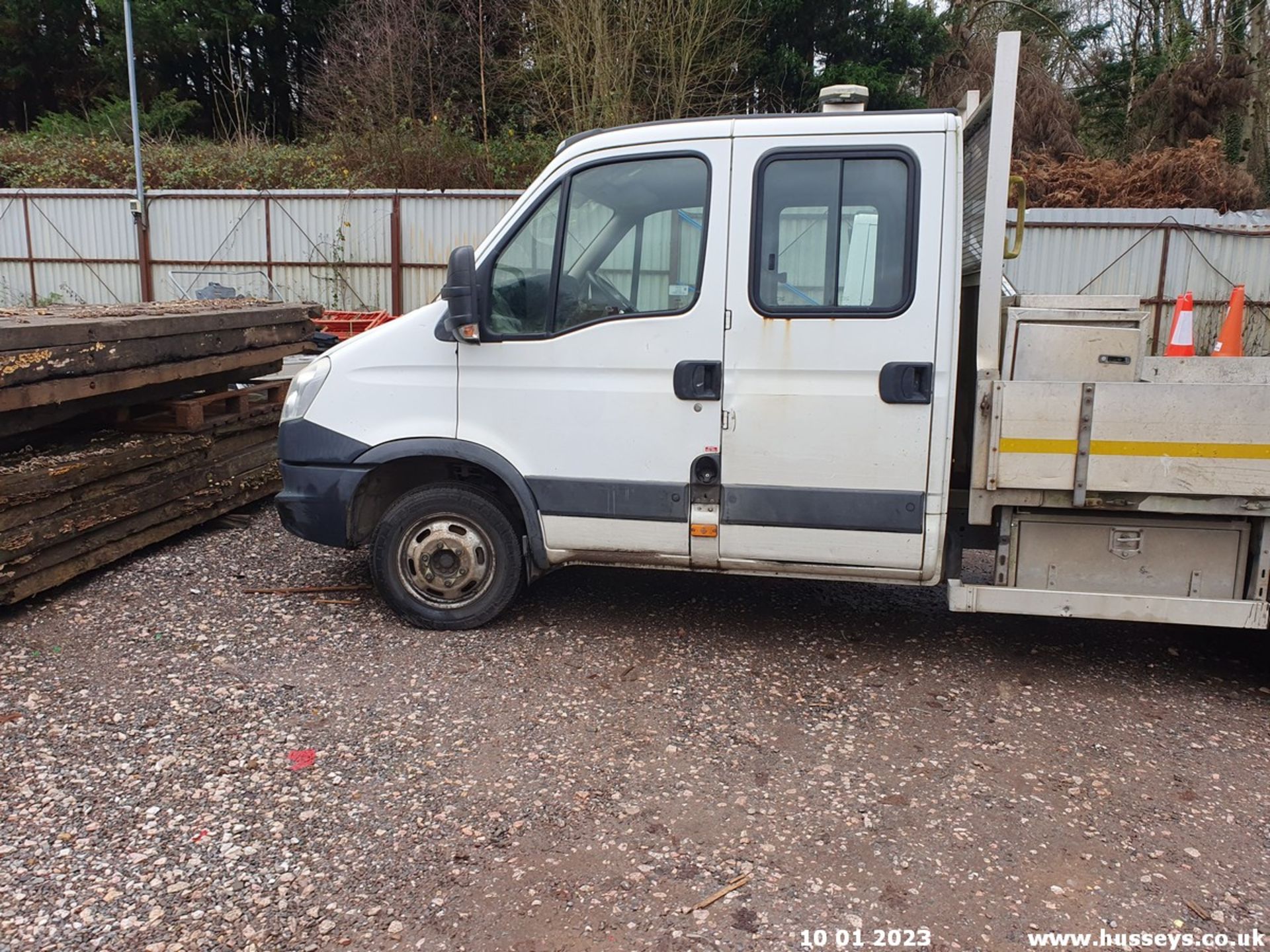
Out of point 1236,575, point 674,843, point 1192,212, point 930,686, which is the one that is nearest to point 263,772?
point 674,843

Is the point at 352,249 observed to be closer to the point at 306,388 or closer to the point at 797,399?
the point at 306,388

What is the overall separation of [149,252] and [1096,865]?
68.1 feet

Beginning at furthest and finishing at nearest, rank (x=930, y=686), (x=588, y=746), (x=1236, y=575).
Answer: (x=930, y=686) < (x=1236, y=575) < (x=588, y=746)

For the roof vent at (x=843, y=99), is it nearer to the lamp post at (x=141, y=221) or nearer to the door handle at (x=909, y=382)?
the door handle at (x=909, y=382)

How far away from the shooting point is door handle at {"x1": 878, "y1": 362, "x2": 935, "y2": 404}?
412 cm

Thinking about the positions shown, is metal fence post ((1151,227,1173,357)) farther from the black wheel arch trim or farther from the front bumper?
the front bumper

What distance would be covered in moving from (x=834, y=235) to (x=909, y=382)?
2.40 feet

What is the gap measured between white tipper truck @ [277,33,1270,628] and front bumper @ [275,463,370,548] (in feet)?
0.06

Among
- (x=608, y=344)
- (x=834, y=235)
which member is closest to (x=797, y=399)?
(x=834, y=235)

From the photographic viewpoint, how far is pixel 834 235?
13.8 feet

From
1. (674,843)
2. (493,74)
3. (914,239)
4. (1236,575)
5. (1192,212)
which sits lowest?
(674,843)

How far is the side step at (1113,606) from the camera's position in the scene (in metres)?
4.00

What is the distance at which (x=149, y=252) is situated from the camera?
762 inches

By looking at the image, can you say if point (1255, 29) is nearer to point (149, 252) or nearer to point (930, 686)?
point (930, 686)
